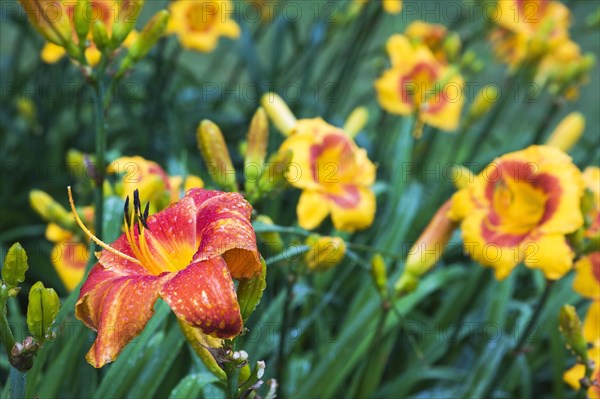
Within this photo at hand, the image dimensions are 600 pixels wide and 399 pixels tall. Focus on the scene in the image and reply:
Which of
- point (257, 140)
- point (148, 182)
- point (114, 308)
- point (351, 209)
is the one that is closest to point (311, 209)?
point (351, 209)

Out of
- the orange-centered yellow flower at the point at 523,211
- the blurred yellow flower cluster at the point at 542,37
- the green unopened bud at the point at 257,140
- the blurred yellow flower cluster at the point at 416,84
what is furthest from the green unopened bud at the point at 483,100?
the green unopened bud at the point at 257,140

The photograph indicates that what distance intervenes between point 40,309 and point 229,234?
202 millimetres

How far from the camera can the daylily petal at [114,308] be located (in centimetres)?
76

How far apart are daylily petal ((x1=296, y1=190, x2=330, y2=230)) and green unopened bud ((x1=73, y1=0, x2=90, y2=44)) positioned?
43 cm

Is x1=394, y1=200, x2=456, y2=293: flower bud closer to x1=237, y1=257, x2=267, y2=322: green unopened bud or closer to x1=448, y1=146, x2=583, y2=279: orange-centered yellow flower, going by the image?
x1=448, y1=146, x2=583, y2=279: orange-centered yellow flower

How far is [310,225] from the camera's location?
1285mm

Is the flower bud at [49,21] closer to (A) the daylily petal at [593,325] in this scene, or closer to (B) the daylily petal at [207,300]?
(B) the daylily petal at [207,300]

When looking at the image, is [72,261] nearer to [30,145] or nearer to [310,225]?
[310,225]

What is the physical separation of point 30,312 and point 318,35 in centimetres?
133

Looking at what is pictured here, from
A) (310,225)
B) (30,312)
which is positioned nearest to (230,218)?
(30,312)

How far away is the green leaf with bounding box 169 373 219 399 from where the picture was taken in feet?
3.36

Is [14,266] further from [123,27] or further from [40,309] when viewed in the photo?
[123,27]

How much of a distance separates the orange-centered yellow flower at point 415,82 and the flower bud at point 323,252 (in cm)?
80

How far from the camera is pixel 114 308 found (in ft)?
2.58
